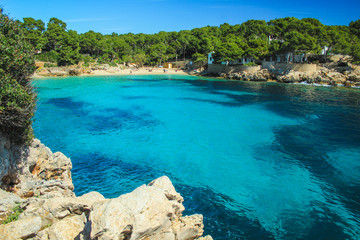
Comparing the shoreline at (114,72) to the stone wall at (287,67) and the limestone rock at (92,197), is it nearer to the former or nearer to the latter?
the stone wall at (287,67)

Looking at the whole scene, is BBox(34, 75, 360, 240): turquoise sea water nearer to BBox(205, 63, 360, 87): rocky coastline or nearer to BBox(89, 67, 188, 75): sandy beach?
BBox(205, 63, 360, 87): rocky coastline

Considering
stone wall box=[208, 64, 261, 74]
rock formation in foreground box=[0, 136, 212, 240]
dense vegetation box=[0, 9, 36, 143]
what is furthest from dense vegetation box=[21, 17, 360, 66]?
rock formation in foreground box=[0, 136, 212, 240]

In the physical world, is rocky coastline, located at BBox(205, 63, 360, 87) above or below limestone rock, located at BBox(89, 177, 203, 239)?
above

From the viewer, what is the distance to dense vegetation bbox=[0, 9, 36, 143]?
9320mm

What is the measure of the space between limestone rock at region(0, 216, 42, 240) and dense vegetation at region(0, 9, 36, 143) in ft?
14.8

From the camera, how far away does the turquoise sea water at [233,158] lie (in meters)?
12.1

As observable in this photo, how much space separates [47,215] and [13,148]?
514 centimetres

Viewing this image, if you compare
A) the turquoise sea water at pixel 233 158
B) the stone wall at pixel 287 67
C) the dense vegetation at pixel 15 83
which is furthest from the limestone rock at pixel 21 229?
the stone wall at pixel 287 67

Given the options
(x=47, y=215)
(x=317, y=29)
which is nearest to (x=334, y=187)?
(x=47, y=215)

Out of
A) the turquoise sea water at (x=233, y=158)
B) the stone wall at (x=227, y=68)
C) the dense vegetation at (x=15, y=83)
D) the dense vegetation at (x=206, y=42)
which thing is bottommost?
the turquoise sea water at (x=233, y=158)

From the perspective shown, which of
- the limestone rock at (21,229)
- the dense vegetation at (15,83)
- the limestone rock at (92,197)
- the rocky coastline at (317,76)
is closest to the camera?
the limestone rock at (21,229)

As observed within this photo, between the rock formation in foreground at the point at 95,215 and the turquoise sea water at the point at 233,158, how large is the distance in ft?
12.4

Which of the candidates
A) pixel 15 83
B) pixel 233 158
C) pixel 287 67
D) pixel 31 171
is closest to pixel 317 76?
pixel 287 67

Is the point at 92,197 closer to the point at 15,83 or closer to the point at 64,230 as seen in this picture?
the point at 64,230
